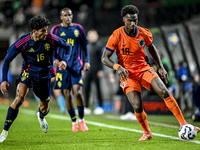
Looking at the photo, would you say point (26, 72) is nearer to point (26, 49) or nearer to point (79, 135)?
point (26, 49)

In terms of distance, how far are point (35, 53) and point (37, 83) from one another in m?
0.53

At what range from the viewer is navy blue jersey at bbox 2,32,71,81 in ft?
18.3

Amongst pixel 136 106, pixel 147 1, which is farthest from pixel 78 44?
pixel 147 1

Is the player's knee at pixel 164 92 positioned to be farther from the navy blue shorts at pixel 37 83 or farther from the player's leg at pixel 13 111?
the player's leg at pixel 13 111

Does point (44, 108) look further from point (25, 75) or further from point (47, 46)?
point (47, 46)

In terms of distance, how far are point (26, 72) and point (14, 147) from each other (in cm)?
138

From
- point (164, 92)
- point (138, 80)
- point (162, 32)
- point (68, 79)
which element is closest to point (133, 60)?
point (138, 80)

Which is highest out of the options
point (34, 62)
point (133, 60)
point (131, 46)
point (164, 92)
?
point (131, 46)

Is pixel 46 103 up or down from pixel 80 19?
down

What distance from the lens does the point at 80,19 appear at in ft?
55.8

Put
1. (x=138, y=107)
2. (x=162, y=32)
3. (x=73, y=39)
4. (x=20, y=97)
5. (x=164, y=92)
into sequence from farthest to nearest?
1. (x=162, y=32)
2. (x=73, y=39)
3. (x=20, y=97)
4. (x=138, y=107)
5. (x=164, y=92)

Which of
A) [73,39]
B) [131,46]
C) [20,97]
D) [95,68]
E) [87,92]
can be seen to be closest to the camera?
[131,46]

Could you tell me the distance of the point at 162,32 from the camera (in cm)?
1192

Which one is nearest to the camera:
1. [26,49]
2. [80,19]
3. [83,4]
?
[26,49]
